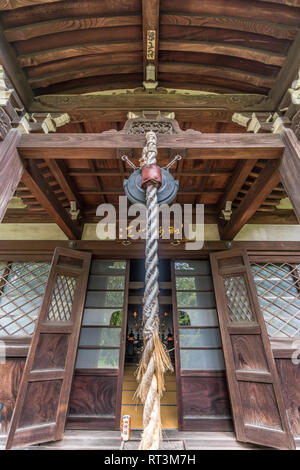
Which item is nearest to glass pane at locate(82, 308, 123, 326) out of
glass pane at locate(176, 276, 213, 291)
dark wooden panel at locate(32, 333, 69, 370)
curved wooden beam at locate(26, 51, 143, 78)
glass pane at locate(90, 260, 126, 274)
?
dark wooden panel at locate(32, 333, 69, 370)

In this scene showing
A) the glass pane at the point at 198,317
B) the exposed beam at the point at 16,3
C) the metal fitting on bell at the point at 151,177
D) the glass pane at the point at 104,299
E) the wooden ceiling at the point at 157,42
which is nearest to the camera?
the metal fitting on bell at the point at 151,177

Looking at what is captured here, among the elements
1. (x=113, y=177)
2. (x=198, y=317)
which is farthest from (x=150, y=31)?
(x=198, y=317)

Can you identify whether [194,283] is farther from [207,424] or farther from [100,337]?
[207,424]

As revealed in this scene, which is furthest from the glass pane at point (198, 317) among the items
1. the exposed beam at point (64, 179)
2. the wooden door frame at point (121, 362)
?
the exposed beam at point (64, 179)

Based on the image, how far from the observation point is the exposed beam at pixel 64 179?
2.53 meters

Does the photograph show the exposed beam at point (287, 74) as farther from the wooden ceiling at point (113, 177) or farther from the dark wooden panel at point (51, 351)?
the dark wooden panel at point (51, 351)

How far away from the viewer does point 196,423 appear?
2594mm

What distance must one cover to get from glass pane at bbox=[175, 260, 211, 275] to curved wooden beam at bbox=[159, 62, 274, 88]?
2376 millimetres

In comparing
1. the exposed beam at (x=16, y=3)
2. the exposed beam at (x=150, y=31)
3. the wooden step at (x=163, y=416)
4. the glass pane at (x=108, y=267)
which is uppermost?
the exposed beam at (x=150, y=31)

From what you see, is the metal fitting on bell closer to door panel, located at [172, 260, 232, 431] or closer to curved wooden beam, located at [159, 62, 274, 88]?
curved wooden beam, located at [159, 62, 274, 88]

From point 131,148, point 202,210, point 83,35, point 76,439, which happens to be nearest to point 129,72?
point 83,35

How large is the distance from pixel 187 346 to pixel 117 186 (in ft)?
8.08

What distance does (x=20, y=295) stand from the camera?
310 centimetres

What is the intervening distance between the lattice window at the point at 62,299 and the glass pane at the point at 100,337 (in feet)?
1.12
